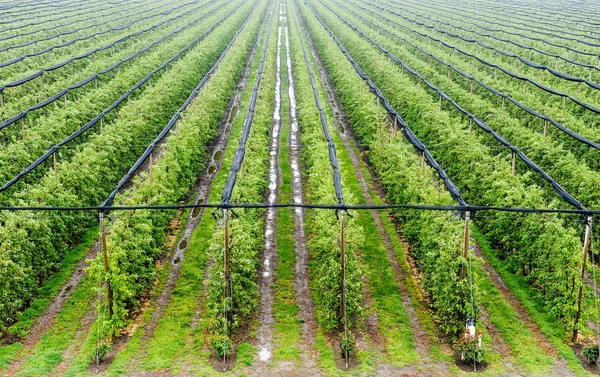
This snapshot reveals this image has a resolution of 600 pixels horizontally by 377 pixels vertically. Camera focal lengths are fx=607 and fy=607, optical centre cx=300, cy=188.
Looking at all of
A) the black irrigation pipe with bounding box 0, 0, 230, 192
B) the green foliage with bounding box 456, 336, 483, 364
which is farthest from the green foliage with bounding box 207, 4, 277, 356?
the black irrigation pipe with bounding box 0, 0, 230, 192

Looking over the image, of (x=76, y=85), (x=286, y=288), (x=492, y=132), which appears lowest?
(x=286, y=288)

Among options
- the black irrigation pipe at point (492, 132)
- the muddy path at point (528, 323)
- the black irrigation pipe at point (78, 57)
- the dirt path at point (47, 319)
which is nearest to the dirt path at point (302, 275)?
the muddy path at point (528, 323)

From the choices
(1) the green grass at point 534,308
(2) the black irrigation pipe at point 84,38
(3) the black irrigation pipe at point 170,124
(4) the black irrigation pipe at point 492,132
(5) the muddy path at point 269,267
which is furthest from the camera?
(2) the black irrigation pipe at point 84,38

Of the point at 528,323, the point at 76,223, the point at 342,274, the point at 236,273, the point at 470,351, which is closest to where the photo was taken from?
the point at 470,351

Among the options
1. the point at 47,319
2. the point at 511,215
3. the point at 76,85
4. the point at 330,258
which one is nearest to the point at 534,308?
the point at 511,215

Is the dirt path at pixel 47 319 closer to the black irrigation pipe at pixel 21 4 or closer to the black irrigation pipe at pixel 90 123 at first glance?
the black irrigation pipe at pixel 90 123

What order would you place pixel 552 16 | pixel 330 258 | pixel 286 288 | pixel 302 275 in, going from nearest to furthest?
pixel 330 258, pixel 286 288, pixel 302 275, pixel 552 16

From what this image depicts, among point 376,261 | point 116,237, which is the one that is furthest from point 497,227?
point 116,237

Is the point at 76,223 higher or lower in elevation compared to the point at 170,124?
lower

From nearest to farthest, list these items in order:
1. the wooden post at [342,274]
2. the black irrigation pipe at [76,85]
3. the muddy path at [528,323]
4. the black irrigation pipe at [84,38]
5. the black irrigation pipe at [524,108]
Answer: the muddy path at [528,323] → the wooden post at [342,274] → the black irrigation pipe at [524,108] → the black irrigation pipe at [76,85] → the black irrigation pipe at [84,38]

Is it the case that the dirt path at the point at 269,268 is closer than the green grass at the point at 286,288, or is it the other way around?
the green grass at the point at 286,288

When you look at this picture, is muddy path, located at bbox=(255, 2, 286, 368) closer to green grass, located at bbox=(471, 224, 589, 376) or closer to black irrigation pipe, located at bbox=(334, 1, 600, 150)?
green grass, located at bbox=(471, 224, 589, 376)

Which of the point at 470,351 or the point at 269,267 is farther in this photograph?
the point at 269,267

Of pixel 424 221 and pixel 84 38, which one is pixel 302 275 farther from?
pixel 84 38
